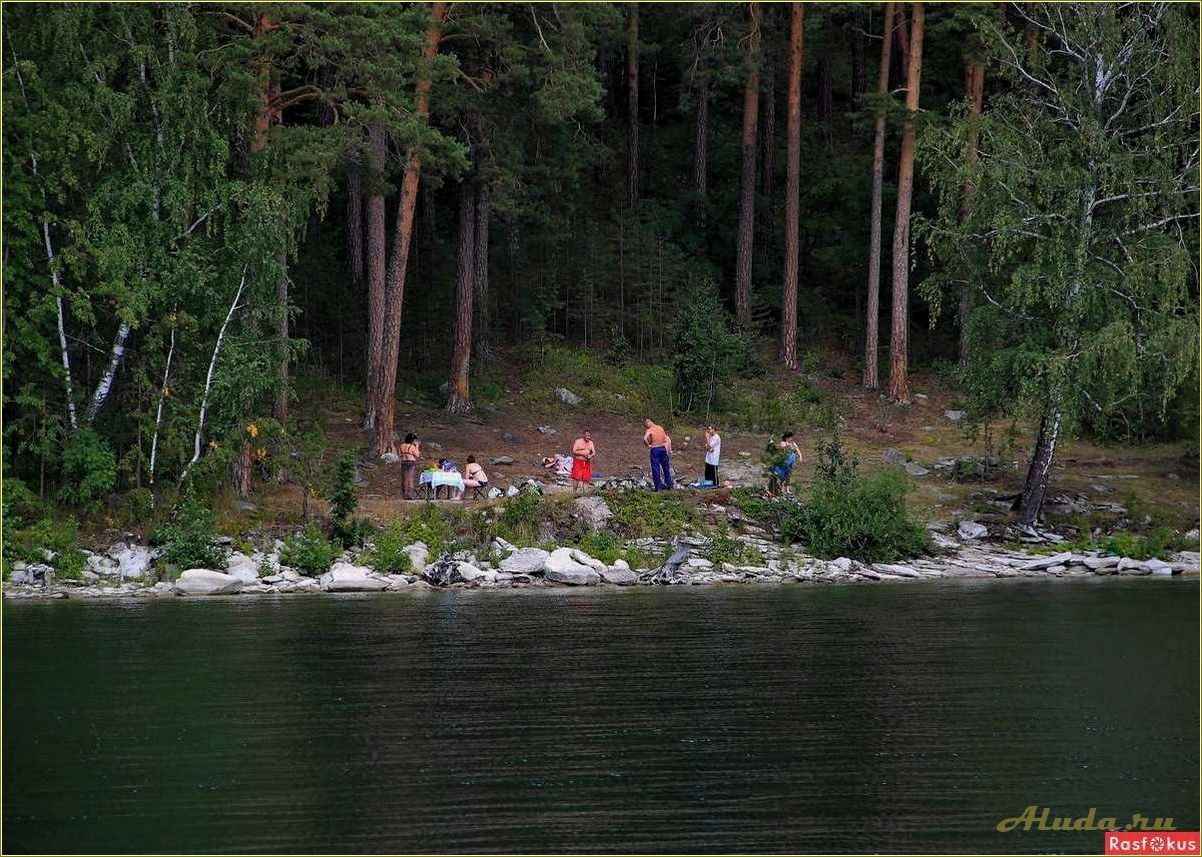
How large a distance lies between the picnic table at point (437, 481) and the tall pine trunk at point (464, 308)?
735cm

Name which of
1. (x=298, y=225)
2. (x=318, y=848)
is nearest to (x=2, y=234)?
(x=298, y=225)

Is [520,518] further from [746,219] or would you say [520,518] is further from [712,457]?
[746,219]

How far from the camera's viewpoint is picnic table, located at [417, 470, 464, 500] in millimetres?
28859

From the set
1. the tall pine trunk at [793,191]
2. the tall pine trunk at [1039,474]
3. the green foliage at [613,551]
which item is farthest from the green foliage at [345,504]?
the tall pine trunk at [793,191]

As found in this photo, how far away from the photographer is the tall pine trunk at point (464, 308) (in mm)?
36156

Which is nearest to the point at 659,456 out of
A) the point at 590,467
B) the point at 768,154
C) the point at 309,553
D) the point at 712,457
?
the point at 712,457

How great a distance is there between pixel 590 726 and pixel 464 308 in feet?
77.6

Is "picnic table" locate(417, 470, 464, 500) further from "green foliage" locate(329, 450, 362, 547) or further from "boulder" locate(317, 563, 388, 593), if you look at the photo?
"boulder" locate(317, 563, 388, 593)

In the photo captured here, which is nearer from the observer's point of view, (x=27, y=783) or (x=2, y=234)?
(x=27, y=783)

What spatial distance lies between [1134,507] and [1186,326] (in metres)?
4.93

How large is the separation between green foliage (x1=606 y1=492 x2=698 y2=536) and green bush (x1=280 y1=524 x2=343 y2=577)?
5660 mm

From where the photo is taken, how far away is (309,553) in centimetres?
Result: 2570

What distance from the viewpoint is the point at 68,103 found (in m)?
26.2

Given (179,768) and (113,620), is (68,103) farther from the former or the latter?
(179,768)
